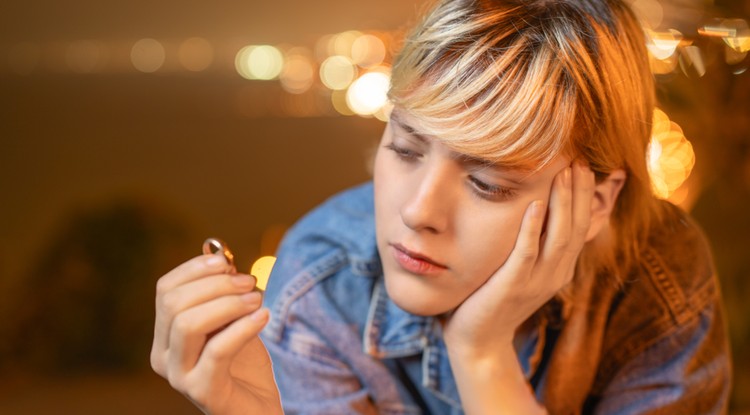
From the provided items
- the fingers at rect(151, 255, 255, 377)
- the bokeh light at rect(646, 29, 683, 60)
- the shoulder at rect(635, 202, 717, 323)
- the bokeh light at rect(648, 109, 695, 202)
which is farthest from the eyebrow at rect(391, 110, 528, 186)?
the bokeh light at rect(648, 109, 695, 202)

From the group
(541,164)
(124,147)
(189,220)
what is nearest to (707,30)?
(541,164)

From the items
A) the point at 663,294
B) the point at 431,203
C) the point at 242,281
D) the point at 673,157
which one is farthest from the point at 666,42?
the point at 242,281

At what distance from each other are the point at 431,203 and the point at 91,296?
147 centimetres

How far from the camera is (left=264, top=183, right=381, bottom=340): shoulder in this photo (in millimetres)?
993

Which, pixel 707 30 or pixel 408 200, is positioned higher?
pixel 408 200

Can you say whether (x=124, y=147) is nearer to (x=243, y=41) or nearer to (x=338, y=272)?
(x=243, y=41)

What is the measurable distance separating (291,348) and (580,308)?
377 mm

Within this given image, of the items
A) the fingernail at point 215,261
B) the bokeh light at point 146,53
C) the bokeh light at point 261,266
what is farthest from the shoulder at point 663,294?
the bokeh light at point 146,53

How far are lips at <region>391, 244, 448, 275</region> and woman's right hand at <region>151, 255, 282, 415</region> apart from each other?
0.19 m

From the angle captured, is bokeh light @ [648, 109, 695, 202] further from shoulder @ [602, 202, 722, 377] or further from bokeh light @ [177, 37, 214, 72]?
bokeh light @ [177, 37, 214, 72]

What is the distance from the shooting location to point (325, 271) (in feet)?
3.34

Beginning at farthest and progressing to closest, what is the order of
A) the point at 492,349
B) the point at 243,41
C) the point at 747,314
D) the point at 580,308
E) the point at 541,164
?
the point at 243,41 → the point at 747,314 → the point at 580,308 → the point at 492,349 → the point at 541,164

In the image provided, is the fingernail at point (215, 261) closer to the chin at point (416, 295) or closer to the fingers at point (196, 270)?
the fingers at point (196, 270)

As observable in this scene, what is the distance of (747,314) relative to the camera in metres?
1.60
